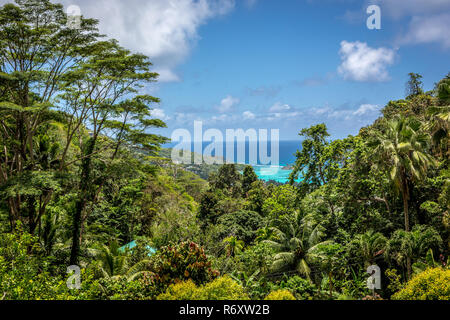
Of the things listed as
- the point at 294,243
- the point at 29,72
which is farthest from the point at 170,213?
the point at 29,72

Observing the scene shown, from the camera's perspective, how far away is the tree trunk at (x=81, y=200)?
11891mm

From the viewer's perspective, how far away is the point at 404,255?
32.4 feet

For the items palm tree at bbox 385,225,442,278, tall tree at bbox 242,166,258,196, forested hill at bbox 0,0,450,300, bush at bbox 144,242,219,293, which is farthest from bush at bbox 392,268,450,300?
tall tree at bbox 242,166,258,196

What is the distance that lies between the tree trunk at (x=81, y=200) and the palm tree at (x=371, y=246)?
11672 mm

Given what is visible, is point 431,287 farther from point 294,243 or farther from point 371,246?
point 294,243

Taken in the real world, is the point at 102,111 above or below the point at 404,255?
above

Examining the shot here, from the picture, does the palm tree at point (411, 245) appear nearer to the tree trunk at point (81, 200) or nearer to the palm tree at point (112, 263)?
the palm tree at point (112, 263)

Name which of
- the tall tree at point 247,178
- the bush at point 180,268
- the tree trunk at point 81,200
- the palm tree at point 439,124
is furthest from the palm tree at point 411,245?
the tall tree at point 247,178
